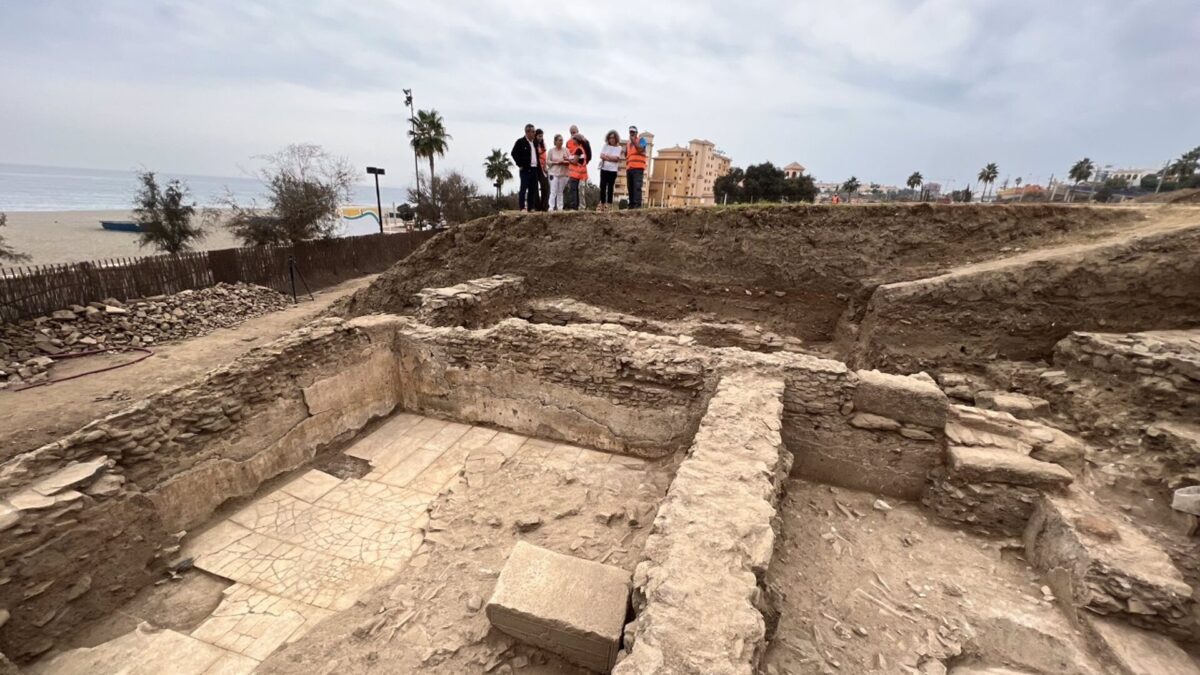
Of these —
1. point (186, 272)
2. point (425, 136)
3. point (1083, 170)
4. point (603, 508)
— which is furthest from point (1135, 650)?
point (1083, 170)

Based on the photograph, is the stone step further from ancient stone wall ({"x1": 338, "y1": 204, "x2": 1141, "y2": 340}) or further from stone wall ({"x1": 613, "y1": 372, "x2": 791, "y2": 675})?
ancient stone wall ({"x1": 338, "y1": 204, "x2": 1141, "y2": 340})

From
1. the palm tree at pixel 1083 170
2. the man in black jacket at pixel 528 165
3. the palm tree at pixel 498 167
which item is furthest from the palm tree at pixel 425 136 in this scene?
the palm tree at pixel 1083 170

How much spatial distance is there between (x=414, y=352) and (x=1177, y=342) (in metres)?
8.49

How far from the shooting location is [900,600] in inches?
126

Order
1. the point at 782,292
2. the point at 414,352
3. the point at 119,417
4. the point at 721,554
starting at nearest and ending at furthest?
the point at 721,554, the point at 119,417, the point at 414,352, the point at 782,292

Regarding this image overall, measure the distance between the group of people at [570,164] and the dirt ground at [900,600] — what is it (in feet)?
28.6

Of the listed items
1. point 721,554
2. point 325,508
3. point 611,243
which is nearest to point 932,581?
point 721,554

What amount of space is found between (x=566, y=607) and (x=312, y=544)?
264 centimetres

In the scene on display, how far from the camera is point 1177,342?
15.0 ft

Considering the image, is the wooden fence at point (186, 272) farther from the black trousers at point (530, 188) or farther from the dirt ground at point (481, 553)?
the dirt ground at point (481, 553)

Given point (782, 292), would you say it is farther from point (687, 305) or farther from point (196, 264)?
point (196, 264)

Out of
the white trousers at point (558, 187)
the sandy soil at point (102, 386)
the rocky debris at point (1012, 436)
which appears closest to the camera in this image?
the rocky debris at point (1012, 436)

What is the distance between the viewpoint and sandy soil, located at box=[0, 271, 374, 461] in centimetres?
617

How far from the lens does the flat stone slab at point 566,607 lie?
2.70 meters
